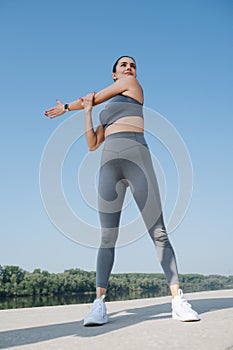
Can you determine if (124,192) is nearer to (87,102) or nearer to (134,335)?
(87,102)

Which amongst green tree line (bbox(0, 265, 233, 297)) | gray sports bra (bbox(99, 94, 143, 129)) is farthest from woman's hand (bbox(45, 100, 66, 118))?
green tree line (bbox(0, 265, 233, 297))

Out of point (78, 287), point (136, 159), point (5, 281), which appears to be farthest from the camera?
point (5, 281)

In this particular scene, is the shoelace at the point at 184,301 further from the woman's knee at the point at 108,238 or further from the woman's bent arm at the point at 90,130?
the woman's bent arm at the point at 90,130

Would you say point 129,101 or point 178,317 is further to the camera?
point 129,101

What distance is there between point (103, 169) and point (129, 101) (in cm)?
58

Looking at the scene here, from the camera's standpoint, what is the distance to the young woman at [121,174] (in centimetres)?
266

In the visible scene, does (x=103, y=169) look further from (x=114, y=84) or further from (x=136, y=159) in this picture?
(x=114, y=84)

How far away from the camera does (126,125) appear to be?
9.36 feet

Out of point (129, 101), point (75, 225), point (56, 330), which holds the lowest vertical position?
point (56, 330)

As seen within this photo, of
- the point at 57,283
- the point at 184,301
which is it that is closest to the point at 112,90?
the point at 184,301

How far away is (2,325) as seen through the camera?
273cm

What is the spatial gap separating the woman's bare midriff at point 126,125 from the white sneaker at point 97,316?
49.4 inches

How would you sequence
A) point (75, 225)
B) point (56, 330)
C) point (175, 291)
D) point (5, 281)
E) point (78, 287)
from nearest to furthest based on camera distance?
1. point (56, 330)
2. point (175, 291)
3. point (75, 225)
4. point (78, 287)
5. point (5, 281)

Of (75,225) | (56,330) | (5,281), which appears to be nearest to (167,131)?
(75,225)
